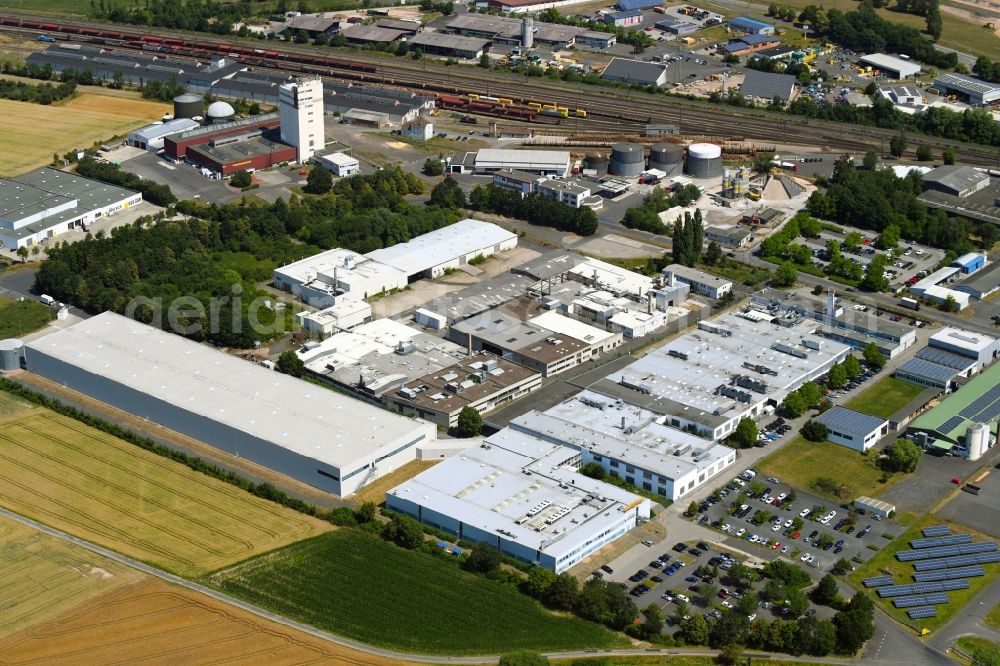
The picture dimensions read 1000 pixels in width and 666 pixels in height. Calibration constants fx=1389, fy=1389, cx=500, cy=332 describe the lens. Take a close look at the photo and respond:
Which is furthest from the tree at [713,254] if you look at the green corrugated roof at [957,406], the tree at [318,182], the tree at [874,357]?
the tree at [318,182]

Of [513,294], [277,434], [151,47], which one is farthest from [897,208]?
[151,47]

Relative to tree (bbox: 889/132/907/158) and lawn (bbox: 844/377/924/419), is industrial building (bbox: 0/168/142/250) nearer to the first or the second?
lawn (bbox: 844/377/924/419)

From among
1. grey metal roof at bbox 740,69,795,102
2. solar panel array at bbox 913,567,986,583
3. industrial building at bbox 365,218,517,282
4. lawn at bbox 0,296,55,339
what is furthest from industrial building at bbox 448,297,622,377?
grey metal roof at bbox 740,69,795,102

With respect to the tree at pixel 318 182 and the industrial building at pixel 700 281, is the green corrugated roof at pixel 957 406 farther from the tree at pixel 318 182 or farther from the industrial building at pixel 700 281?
the tree at pixel 318 182

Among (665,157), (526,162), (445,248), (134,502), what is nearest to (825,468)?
(445,248)

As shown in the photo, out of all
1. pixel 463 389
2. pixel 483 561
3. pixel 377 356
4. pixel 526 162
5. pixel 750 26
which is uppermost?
pixel 750 26

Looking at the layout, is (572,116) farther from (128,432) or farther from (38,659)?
(38,659)

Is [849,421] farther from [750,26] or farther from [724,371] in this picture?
[750,26]
